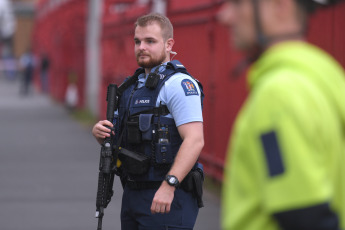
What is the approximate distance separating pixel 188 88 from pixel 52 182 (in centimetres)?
700

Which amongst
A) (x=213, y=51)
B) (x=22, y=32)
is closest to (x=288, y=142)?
(x=213, y=51)

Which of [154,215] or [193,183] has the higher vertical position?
[193,183]

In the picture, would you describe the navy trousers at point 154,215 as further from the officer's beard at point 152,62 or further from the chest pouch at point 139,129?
the officer's beard at point 152,62

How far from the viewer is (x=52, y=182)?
10.7 meters

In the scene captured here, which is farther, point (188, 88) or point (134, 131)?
point (134, 131)

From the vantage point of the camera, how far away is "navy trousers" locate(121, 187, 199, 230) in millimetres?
4008

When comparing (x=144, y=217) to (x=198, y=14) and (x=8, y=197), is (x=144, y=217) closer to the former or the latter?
(x=8, y=197)

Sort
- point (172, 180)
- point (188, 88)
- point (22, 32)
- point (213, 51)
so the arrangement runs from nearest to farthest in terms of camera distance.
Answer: point (172, 180) < point (188, 88) < point (213, 51) < point (22, 32)

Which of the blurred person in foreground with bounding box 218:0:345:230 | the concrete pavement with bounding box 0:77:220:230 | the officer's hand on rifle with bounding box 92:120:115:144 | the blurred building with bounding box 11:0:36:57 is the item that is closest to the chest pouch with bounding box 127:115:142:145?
the officer's hand on rifle with bounding box 92:120:115:144

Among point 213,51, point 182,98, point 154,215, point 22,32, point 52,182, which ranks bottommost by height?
point 52,182

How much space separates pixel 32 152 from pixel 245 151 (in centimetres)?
1255

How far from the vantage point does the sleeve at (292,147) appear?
1.83 metres

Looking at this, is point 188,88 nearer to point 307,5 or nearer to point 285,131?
point 307,5

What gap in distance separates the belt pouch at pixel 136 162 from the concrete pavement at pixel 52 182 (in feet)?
11.8
